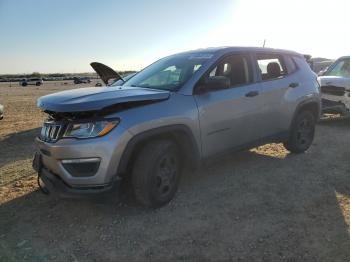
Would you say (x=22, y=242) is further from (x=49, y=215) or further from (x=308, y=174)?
(x=308, y=174)

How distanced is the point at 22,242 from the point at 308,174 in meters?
3.94

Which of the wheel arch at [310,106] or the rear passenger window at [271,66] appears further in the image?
the wheel arch at [310,106]

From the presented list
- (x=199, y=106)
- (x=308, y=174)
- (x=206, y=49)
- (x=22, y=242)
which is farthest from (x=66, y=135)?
(x=308, y=174)

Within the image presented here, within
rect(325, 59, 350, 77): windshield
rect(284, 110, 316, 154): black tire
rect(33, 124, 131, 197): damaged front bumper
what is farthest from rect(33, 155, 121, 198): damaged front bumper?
rect(325, 59, 350, 77): windshield

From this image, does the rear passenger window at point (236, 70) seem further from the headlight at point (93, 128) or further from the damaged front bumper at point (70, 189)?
the damaged front bumper at point (70, 189)

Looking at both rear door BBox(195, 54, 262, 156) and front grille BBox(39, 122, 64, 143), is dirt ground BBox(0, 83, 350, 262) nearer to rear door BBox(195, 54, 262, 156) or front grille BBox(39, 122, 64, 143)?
rear door BBox(195, 54, 262, 156)

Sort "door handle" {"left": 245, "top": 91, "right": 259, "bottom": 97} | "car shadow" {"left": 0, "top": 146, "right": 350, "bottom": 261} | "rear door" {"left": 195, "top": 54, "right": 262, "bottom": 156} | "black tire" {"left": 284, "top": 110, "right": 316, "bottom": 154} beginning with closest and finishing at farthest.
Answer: "car shadow" {"left": 0, "top": 146, "right": 350, "bottom": 261}, "rear door" {"left": 195, "top": 54, "right": 262, "bottom": 156}, "door handle" {"left": 245, "top": 91, "right": 259, "bottom": 97}, "black tire" {"left": 284, "top": 110, "right": 316, "bottom": 154}

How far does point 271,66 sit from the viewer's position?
237 inches

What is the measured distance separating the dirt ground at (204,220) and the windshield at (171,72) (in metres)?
1.41

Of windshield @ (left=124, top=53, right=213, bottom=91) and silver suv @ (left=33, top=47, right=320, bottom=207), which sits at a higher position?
windshield @ (left=124, top=53, right=213, bottom=91)

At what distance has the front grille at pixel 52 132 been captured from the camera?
3.99 m

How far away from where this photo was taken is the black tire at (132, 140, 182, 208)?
414 cm

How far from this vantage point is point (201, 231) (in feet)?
12.9

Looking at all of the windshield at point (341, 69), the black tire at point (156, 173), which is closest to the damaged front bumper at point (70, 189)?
the black tire at point (156, 173)
